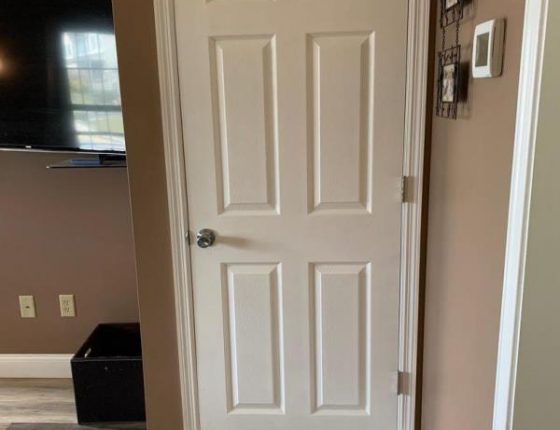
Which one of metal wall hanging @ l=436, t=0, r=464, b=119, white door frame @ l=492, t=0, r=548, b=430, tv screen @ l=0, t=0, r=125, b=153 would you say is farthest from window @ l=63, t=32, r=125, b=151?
white door frame @ l=492, t=0, r=548, b=430

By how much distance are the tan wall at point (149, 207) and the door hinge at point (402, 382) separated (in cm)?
84

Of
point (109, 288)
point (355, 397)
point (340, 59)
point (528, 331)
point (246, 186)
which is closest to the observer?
point (528, 331)

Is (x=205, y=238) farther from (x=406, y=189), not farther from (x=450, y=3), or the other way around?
(x=450, y=3)

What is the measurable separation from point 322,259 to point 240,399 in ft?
2.14

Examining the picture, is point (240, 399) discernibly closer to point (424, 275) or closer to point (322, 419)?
point (322, 419)

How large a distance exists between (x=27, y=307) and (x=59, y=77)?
1.17 meters

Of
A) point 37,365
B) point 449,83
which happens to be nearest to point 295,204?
point 449,83

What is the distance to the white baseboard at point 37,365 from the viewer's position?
269cm

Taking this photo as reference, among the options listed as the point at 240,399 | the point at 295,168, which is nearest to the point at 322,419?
the point at 240,399

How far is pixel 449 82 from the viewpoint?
146cm

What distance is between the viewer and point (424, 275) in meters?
1.91

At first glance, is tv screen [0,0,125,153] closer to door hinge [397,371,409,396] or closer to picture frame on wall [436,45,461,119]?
picture frame on wall [436,45,461,119]

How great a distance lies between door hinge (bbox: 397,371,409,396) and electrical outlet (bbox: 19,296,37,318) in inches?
70.0

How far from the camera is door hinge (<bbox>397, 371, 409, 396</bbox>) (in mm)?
2010
